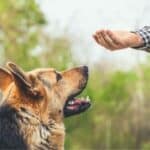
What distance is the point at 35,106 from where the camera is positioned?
316 inches

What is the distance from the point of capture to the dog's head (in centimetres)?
787

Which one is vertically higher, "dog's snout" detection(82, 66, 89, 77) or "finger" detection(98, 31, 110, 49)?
"finger" detection(98, 31, 110, 49)

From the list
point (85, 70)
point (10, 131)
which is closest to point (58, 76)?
point (85, 70)

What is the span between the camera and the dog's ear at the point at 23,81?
25.1 feet

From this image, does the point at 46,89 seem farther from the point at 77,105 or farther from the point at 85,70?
the point at 85,70

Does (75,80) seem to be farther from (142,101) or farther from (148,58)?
(148,58)

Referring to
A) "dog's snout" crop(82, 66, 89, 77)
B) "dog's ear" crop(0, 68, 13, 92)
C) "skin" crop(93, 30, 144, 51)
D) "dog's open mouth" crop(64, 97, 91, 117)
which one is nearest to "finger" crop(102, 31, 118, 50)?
"skin" crop(93, 30, 144, 51)

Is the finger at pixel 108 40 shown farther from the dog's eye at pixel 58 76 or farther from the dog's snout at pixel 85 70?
the dog's snout at pixel 85 70

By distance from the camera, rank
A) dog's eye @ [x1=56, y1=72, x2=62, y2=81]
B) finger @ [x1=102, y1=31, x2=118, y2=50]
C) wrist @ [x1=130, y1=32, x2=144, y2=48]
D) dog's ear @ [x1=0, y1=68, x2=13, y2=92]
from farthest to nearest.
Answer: dog's eye @ [x1=56, y1=72, x2=62, y2=81] → dog's ear @ [x1=0, y1=68, x2=13, y2=92] → wrist @ [x1=130, y1=32, x2=144, y2=48] → finger @ [x1=102, y1=31, x2=118, y2=50]

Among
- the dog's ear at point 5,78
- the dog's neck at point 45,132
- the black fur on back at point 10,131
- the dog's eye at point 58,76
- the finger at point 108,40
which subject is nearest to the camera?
the finger at point 108,40

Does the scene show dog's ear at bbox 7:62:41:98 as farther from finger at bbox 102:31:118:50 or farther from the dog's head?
finger at bbox 102:31:118:50

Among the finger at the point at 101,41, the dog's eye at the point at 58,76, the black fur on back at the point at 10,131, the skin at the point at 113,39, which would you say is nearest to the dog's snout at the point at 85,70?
the dog's eye at the point at 58,76

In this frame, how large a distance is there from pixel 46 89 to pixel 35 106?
0.38 metres

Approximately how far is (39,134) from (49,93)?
0.62 meters
